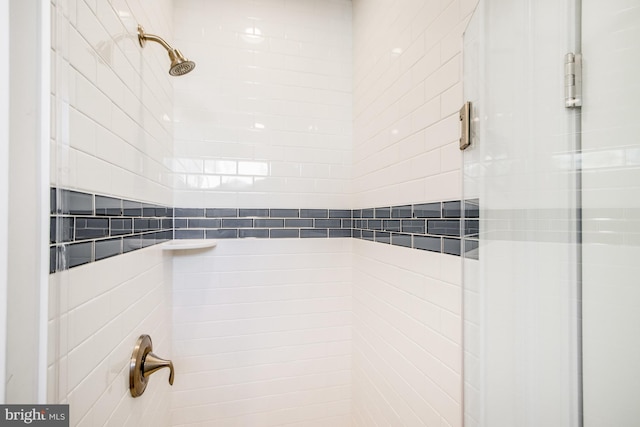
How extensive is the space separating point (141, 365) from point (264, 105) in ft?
4.33

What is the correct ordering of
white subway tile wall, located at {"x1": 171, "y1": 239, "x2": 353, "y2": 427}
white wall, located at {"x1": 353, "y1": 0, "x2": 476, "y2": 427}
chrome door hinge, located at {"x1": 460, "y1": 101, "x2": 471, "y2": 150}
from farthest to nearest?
white subway tile wall, located at {"x1": 171, "y1": 239, "x2": 353, "y2": 427} < white wall, located at {"x1": 353, "y1": 0, "x2": 476, "y2": 427} < chrome door hinge, located at {"x1": 460, "y1": 101, "x2": 471, "y2": 150}

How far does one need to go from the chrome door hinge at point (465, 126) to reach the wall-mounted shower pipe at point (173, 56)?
3.00ft

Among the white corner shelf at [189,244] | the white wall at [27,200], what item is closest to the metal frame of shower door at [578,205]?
the white wall at [27,200]

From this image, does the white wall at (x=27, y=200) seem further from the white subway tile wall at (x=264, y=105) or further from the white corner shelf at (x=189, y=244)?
the white subway tile wall at (x=264, y=105)

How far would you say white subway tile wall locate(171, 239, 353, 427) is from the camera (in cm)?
147

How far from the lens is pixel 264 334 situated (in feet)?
5.10

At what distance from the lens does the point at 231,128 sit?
153cm

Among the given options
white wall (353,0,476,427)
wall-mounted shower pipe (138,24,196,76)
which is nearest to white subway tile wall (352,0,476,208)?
white wall (353,0,476,427)

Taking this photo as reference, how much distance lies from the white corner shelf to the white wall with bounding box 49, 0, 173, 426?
0.10 meters

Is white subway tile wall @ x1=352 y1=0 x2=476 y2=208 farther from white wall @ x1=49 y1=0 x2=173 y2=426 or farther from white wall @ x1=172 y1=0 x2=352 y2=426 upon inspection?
white wall @ x1=49 y1=0 x2=173 y2=426

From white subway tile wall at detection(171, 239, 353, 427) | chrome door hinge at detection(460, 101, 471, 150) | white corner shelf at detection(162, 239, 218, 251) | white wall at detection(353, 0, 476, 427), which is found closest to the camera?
chrome door hinge at detection(460, 101, 471, 150)

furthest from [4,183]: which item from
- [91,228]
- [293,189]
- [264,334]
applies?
[264,334]

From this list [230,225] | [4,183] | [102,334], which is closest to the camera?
[4,183]

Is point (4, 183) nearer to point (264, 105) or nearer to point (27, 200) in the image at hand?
point (27, 200)
